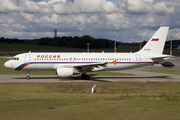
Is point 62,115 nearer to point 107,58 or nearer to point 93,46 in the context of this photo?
point 107,58

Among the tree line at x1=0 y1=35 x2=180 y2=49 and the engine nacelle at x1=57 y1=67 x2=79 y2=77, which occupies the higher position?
the tree line at x1=0 y1=35 x2=180 y2=49

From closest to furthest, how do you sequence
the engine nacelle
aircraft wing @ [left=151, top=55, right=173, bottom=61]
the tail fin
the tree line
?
the engine nacelle, aircraft wing @ [left=151, top=55, right=173, bottom=61], the tail fin, the tree line

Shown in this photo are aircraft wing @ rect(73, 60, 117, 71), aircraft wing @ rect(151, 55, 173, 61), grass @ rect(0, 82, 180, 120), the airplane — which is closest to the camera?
grass @ rect(0, 82, 180, 120)

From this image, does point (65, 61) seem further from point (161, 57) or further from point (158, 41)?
point (158, 41)

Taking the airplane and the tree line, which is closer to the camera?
the airplane

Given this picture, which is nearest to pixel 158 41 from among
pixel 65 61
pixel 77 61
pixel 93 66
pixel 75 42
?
pixel 93 66

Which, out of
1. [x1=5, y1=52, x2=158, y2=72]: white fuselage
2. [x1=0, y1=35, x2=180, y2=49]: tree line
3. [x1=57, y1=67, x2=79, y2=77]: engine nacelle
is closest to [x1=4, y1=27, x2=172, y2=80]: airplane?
[x1=5, y1=52, x2=158, y2=72]: white fuselage

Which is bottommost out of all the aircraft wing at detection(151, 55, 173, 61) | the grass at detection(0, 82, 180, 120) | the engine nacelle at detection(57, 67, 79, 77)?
the grass at detection(0, 82, 180, 120)

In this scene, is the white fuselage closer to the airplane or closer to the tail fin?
the airplane

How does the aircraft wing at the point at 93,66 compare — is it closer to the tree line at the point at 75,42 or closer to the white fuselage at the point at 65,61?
the white fuselage at the point at 65,61

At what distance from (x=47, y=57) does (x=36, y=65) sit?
2018mm

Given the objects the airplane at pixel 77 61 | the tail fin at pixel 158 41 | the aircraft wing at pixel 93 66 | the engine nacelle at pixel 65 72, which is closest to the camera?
the engine nacelle at pixel 65 72

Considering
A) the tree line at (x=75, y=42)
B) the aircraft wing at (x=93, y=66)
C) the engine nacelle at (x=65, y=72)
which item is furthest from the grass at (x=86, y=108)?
the tree line at (x=75, y=42)

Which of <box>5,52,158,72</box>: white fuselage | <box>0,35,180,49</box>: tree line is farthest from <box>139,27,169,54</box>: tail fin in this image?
<box>0,35,180,49</box>: tree line
